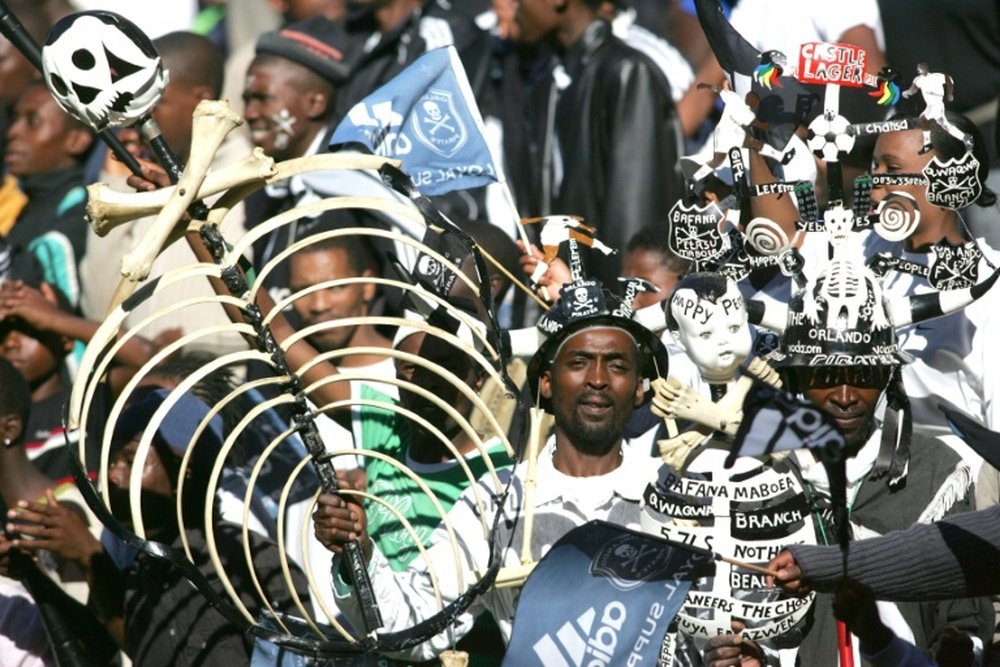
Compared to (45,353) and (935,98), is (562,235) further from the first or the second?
(45,353)

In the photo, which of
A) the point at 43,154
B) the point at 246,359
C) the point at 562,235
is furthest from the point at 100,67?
the point at 43,154

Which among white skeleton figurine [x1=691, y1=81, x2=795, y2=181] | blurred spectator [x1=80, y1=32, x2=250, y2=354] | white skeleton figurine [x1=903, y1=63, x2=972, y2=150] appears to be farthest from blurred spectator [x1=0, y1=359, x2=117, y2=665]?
white skeleton figurine [x1=903, y1=63, x2=972, y2=150]

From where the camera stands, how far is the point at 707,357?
221 inches

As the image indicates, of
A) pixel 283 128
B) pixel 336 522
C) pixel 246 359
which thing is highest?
pixel 283 128

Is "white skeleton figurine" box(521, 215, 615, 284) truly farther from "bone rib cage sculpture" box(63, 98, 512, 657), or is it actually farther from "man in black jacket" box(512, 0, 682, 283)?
"man in black jacket" box(512, 0, 682, 283)

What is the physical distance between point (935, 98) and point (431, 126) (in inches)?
68.4

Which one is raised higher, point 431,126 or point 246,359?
point 431,126

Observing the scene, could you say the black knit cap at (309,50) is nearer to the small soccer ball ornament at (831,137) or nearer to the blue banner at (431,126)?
the blue banner at (431,126)

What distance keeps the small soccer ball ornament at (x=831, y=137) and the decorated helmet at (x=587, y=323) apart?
74cm

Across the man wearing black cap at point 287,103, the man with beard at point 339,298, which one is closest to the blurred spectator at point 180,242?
the man wearing black cap at point 287,103

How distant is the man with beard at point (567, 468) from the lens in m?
5.79

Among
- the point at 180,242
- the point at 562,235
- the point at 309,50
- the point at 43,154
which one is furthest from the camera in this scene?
the point at 43,154

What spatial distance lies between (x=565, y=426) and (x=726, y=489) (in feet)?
2.49

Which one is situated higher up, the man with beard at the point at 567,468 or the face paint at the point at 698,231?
the face paint at the point at 698,231
